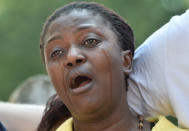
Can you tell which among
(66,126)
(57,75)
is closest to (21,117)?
(66,126)

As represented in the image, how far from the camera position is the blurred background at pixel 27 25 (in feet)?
36.5

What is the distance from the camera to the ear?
7.97 ft

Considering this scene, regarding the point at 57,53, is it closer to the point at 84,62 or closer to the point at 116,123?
the point at 84,62

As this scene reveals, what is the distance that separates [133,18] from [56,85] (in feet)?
29.0

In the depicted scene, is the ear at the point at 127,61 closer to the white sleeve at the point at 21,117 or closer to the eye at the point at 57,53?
the eye at the point at 57,53

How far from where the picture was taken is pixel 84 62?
7.35ft

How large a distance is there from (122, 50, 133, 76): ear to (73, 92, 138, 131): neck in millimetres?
139

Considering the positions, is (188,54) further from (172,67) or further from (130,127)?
(130,127)

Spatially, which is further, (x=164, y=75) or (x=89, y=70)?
(x=164, y=75)

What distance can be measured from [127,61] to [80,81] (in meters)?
0.31

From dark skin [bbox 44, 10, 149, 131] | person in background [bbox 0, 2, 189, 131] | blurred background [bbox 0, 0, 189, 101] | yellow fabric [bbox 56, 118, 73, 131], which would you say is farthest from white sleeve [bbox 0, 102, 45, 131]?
blurred background [bbox 0, 0, 189, 101]

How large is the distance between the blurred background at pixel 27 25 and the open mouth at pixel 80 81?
877cm

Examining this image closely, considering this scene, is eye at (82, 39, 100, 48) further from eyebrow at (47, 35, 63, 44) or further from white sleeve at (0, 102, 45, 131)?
white sleeve at (0, 102, 45, 131)

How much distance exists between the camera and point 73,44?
231 cm
